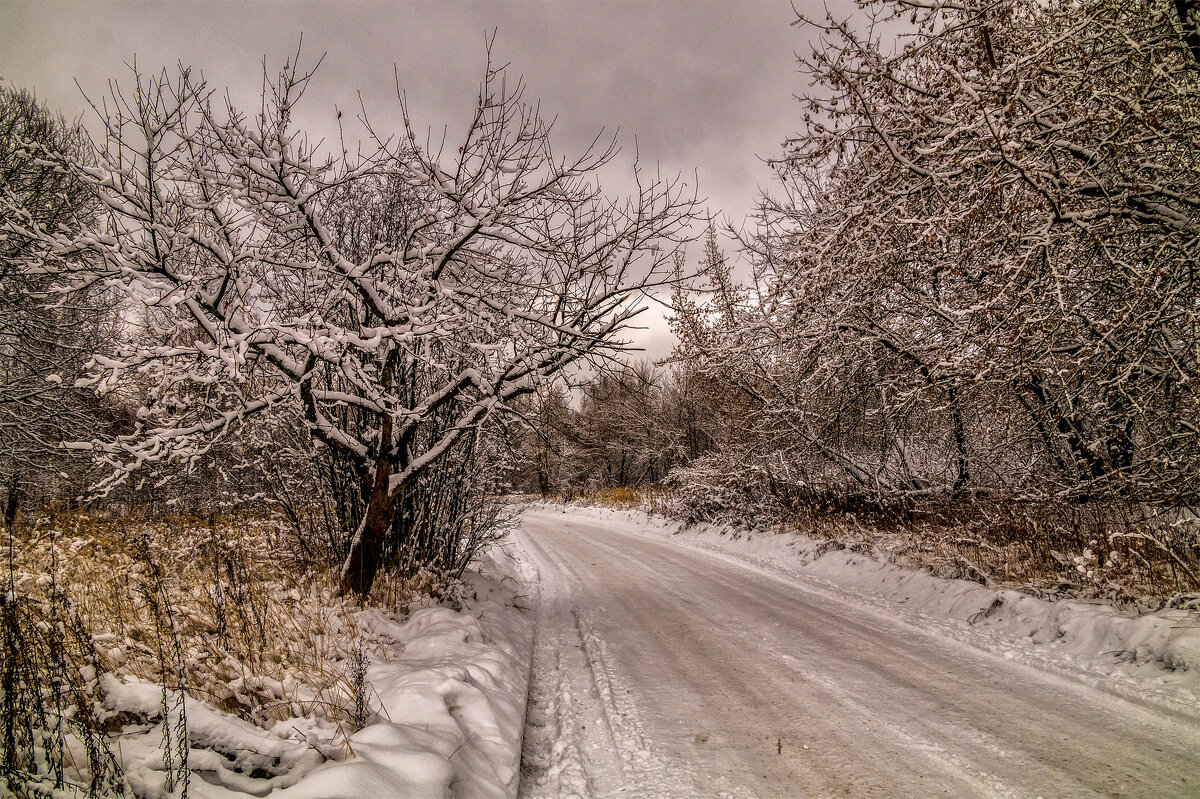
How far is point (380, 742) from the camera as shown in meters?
2.85

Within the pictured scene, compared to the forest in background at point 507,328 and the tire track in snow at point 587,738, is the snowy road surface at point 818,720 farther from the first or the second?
the forest in background at point 507,328

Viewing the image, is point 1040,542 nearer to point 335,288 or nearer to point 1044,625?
point 1044,625

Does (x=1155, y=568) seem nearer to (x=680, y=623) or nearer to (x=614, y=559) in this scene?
(x=680, y=623)

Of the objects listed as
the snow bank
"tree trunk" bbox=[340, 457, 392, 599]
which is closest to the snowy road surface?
the snow bank

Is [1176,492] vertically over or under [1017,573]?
over

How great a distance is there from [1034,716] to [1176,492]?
143 inches

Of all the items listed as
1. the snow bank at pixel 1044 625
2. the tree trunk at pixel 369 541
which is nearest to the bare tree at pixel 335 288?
the tree trunk at pixel 369 541

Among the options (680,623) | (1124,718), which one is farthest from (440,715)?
(1124,718)

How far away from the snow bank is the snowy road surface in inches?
11.6

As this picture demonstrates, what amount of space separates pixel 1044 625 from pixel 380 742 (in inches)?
237

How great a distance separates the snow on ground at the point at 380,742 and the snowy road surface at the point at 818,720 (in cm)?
32

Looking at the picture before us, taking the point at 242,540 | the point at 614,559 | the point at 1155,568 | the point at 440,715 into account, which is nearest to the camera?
the point at 440,715

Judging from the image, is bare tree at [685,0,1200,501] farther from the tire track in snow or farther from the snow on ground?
the snow on ground

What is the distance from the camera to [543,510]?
105ft
